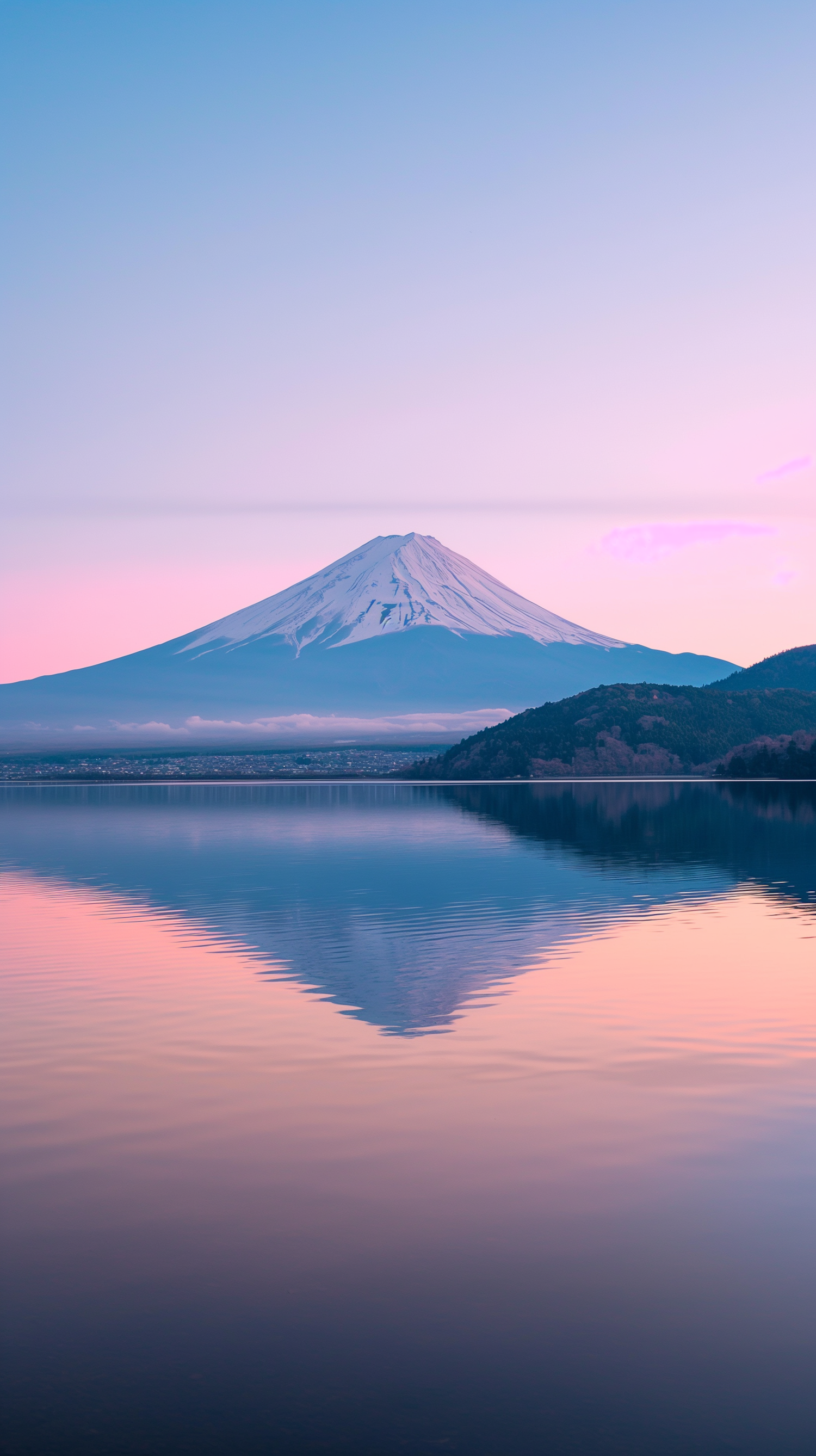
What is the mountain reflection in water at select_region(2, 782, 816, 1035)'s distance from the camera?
35719mm

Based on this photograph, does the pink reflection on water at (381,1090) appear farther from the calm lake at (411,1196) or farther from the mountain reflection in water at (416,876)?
the mountain reflection in water at (416,876)

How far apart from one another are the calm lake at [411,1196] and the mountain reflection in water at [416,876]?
57 cm

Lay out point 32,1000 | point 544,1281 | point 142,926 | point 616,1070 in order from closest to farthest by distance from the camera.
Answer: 1. point 544,1281
2. point 616,1070
3. point 32,1000
4. point 142,926

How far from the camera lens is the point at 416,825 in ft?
408

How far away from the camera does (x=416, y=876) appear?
67.0 m

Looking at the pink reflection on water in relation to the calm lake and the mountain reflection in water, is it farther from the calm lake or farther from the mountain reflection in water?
the mountain reflection in water

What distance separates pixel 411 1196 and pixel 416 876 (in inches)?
2017

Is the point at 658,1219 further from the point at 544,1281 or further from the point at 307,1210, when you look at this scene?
the point at 307,1210

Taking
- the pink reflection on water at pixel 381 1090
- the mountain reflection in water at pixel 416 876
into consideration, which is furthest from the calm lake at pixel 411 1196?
the mountain reflection in water at pixel 416 876

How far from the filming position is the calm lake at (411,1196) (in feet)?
35.3

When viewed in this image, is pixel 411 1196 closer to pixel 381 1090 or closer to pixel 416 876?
pixel 381 1090

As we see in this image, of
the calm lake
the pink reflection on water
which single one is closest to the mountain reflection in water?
the calm lake

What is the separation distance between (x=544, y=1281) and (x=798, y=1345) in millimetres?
2616

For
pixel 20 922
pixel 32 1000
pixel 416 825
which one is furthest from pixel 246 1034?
pixel 416 825
